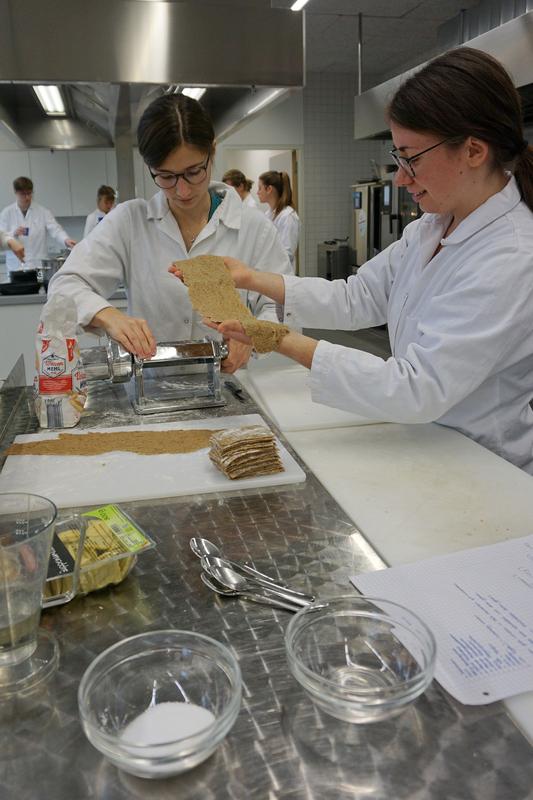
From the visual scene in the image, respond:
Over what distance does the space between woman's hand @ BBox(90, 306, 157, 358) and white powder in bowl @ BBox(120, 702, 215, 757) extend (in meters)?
0.97

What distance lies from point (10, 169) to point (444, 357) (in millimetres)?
6710

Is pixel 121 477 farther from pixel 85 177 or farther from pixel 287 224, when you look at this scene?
pixel 85 177

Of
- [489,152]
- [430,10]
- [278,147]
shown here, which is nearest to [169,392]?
[489,152]

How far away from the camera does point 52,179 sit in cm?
686

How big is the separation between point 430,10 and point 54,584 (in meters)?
6.01

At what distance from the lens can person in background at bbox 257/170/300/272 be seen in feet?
19.4

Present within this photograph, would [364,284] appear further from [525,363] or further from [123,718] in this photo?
[123,718]

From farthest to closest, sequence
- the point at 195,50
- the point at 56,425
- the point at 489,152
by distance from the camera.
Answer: the point at 195,50, the point at 56,425, the point at 489,152

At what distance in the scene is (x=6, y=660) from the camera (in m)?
0.67

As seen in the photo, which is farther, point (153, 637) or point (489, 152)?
point (489, 152)

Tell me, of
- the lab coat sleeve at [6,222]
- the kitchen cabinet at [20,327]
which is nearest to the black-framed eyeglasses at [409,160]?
the kitchen cabinet at [20,327]

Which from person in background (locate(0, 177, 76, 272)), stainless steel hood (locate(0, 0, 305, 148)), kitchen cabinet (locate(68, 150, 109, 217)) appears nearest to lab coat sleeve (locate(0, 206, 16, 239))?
person in background (locate(0, 177, 76, 272))

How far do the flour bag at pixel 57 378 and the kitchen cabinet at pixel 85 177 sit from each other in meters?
6.01

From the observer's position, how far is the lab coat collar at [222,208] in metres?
1.92
